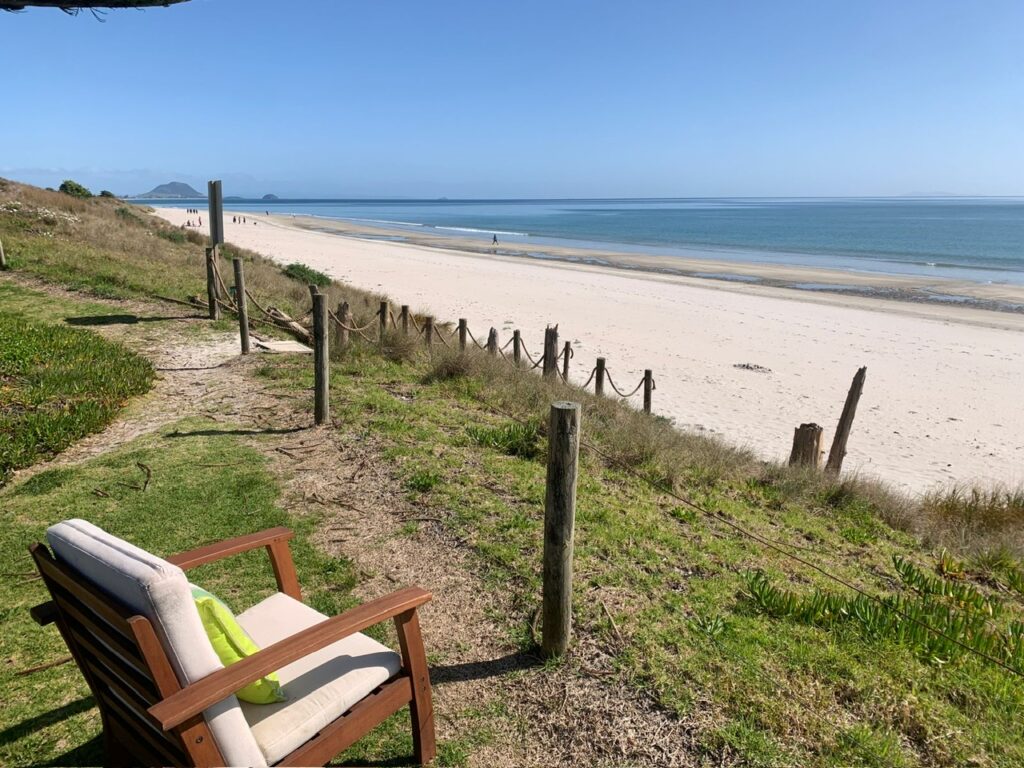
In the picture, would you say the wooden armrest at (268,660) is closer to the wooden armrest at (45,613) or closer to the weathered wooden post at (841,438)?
the wooden armrest at (45,613)

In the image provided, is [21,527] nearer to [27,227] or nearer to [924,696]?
[924,696]

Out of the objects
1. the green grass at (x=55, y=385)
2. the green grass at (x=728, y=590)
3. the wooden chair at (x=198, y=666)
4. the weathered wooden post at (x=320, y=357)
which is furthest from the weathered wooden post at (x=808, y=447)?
the green grass at (x=55, y=385)

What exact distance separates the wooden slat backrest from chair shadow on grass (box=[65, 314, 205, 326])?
1011 centimetres

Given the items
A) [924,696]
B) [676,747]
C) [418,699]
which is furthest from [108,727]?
[924,696]

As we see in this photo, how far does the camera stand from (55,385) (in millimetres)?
7297

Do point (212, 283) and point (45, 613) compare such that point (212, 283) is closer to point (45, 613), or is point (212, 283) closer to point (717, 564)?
point (717, 564)

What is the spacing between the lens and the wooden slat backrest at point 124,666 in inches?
73.9

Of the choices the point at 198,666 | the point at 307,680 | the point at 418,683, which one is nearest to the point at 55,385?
the point at 307,680

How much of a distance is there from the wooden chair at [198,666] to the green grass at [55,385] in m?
4.28

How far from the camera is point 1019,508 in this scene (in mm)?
7078

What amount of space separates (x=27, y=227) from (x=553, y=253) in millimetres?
33127

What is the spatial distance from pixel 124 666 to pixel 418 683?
3.55 feet

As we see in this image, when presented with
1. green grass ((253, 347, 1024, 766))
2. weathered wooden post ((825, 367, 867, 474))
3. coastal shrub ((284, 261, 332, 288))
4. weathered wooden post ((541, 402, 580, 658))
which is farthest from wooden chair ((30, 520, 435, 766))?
coastal shrub ((284, 261, 332, 288))

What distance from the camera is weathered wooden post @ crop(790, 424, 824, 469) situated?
8203mm
